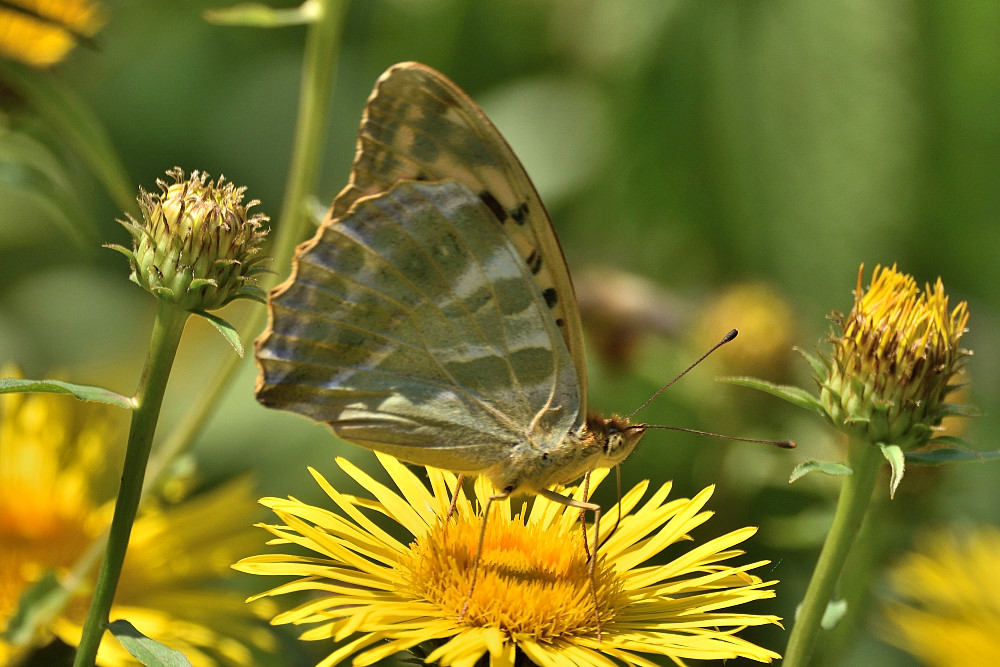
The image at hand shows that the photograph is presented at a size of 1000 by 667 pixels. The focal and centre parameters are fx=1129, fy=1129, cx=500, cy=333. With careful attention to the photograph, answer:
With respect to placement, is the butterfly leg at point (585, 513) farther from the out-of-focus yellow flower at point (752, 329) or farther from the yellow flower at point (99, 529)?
the out-of-focus yellow flower at point (752, 329)

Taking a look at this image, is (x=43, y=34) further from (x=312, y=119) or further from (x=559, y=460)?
(x=559, y=460)

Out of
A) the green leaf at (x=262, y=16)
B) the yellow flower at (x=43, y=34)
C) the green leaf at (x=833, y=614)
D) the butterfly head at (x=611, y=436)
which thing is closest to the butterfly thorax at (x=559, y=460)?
the butterfly head at (x=611, y=436)

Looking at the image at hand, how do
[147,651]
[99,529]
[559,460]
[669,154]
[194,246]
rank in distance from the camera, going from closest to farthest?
[147,651] < [194,246] < [559,460] < [99,529] < [669,154]

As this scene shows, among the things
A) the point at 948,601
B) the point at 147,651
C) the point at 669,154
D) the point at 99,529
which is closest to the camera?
the point at 147,651

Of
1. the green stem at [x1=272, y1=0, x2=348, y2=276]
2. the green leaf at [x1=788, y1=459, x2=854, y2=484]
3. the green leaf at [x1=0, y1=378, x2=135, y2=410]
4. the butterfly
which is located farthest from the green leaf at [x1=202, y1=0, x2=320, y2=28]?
the green leaf at [x1=788, y1=459, x2=854, y2=484]

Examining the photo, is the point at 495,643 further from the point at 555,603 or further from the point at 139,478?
the point at 139,478

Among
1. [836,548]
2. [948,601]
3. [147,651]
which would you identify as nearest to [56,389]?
[147,651]
